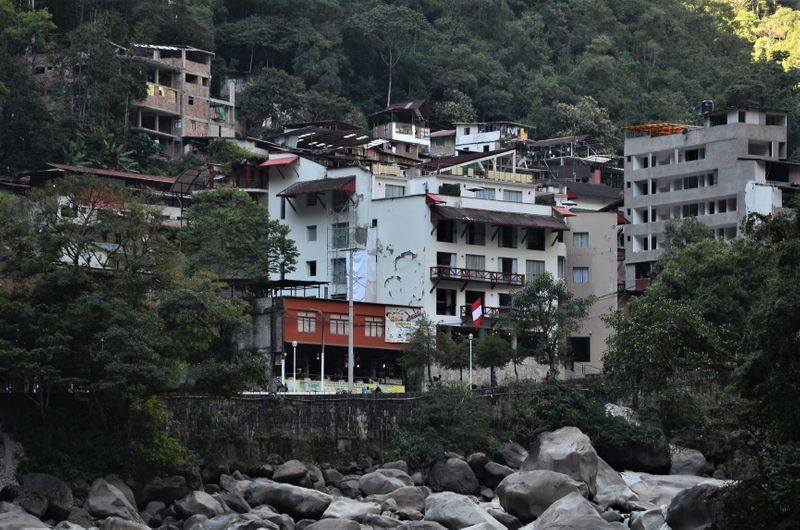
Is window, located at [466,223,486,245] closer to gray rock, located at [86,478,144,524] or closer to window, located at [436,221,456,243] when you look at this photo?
window, located at [436,221,456,243]

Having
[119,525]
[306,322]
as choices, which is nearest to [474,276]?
[306,322]

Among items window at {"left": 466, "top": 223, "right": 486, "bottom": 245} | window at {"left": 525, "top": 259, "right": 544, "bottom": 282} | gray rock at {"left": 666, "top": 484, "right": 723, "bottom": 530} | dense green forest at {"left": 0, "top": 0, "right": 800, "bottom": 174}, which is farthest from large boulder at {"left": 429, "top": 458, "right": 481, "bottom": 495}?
dense green forest at {"left": 0, "top": 0, "right": 800, "bottom": 174}

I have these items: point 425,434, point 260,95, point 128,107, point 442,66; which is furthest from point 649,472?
point 442,66

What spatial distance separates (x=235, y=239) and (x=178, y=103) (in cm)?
3671

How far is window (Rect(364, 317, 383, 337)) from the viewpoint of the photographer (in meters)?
75.1

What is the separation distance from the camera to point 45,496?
158 ft

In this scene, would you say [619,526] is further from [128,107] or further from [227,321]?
[128,107]

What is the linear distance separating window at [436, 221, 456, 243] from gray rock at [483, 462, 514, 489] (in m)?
22.9

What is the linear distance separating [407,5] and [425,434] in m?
82.5

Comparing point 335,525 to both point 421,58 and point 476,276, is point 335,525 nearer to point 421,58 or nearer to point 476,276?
point 476,276

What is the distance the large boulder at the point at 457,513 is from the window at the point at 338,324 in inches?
967

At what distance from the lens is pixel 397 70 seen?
129m

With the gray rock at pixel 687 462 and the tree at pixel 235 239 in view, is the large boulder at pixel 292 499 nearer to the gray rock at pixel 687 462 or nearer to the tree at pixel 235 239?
the gray rock at pixel 687 462

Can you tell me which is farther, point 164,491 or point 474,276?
point 474,276
